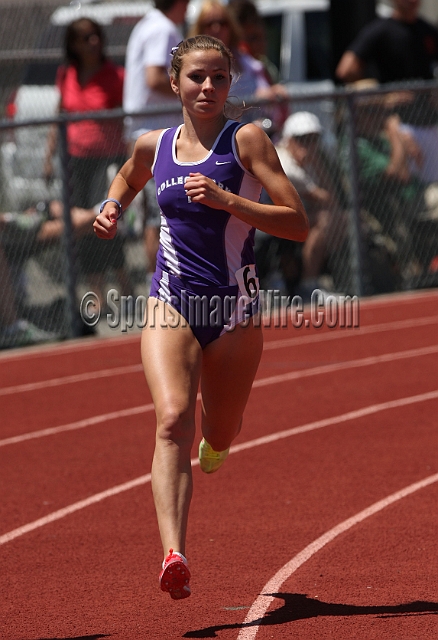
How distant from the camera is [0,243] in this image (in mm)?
10500

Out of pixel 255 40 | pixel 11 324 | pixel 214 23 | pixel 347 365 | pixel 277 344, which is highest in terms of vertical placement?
pixel 214 23

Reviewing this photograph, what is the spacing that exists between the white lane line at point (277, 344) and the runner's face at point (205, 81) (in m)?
4.76

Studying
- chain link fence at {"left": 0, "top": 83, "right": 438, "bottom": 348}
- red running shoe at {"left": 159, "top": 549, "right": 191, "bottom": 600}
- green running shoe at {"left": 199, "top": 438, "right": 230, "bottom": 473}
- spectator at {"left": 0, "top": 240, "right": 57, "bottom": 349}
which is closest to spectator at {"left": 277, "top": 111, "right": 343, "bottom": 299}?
chain link fence at {"left": 0, "top": 83, "right": 438, "bottom": 348}

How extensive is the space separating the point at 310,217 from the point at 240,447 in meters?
5.16

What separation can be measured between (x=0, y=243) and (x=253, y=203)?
6.40 m

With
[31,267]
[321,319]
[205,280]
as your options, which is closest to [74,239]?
[31,267]

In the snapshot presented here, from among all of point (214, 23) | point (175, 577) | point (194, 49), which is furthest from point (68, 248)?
point (175, 577)

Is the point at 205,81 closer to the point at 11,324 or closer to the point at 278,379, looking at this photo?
the point at 278,379

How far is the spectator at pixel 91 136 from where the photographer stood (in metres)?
10.8

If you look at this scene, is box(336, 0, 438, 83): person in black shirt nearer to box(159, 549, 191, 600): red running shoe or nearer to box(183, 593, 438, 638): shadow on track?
box(183, 593, 438, 638): shadow on track

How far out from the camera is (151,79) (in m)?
10.2

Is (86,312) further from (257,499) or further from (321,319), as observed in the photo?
(257,499)

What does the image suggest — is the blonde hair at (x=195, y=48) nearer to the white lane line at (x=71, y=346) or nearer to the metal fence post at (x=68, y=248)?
the white lane line at (x=71, y=346)

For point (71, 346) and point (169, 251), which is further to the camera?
point (71, 346)
